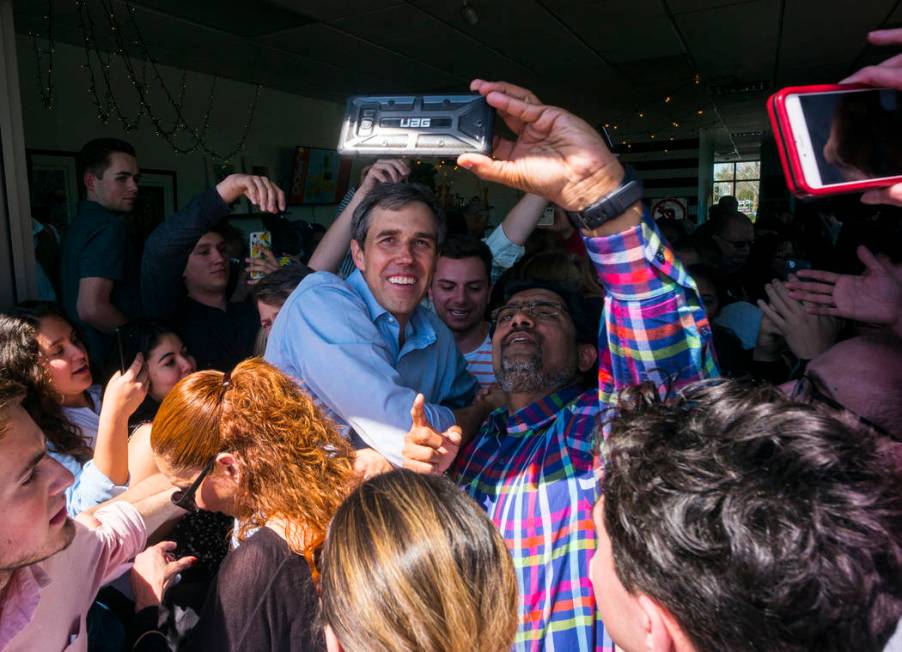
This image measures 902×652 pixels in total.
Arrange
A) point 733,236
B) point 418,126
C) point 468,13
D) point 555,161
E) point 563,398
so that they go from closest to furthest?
point 555,161
point 418,126
point 563,398
point 468,13
point 733,236

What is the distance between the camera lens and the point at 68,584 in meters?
1.25

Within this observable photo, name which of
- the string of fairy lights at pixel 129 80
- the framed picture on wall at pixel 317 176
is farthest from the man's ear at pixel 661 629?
→ the framed picture on wall at pixel 317 176

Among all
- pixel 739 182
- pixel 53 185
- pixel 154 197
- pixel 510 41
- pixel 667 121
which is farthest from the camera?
pixel 739 182

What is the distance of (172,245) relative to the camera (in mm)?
2219

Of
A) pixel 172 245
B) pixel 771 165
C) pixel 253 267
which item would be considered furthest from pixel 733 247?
pixel 771 165

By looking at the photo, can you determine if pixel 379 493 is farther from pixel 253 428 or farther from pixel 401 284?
pixel 401 284

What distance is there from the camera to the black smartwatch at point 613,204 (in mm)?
1080

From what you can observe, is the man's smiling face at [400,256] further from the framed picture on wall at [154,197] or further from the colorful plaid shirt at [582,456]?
the framed picture on wall at [154,197]

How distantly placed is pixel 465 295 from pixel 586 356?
2.52ft

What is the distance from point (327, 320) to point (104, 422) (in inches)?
27.9

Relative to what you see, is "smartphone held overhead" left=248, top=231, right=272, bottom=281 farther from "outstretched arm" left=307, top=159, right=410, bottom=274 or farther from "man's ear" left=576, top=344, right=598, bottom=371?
"man's ear" left=576, top=344, right=598, bottom=371

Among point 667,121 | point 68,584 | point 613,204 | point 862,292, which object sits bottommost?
point 68,584

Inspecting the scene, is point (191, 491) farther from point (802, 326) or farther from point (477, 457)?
point (802, 326)

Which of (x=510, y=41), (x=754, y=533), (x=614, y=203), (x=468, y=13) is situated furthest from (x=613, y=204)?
(x=510, y=41)
